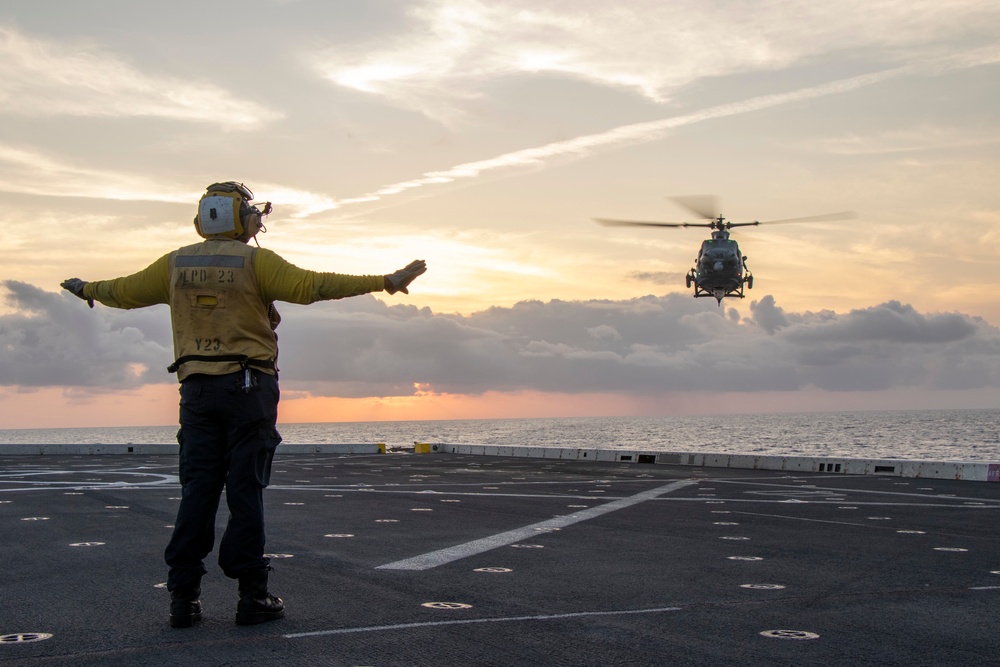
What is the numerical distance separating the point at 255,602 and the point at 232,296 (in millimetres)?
2033

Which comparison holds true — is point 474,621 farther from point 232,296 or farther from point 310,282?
point 232,296

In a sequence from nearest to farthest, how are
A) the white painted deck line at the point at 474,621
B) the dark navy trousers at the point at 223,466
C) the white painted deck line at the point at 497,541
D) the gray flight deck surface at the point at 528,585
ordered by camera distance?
1. the gray flight deck surface at the point at 528,585
2. the white painted deck line at the point at 474,621
3. the dark navy trousers at the point at 223,466
4. the white painted deck line at the point at 497,541

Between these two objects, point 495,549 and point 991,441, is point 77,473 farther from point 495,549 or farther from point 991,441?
point 991,441

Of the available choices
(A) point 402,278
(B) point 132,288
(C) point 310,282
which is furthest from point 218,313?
(A) point 402,278

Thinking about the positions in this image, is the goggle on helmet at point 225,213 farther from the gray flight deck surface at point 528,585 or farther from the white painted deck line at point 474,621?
the white painted deck line at point 474,621

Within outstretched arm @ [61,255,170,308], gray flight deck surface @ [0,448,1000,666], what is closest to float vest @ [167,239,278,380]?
outstretched arm @ [61,255,170,308]

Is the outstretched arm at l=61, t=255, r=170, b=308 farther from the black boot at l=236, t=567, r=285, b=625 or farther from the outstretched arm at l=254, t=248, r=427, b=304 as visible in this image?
the black boot at l=236, t=567, r=285, b=625

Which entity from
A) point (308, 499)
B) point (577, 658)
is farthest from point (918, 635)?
point (308, 499)

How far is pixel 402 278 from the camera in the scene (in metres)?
6.16

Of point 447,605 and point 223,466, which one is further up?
point 223,466

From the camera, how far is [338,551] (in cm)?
909

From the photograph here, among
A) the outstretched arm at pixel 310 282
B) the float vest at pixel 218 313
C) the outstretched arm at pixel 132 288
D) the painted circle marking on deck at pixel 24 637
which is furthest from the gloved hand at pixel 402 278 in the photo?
the painted circle marking on deck at pixel 24 637

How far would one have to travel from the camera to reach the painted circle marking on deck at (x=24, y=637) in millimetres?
5270

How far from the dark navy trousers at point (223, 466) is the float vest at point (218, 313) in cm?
13
